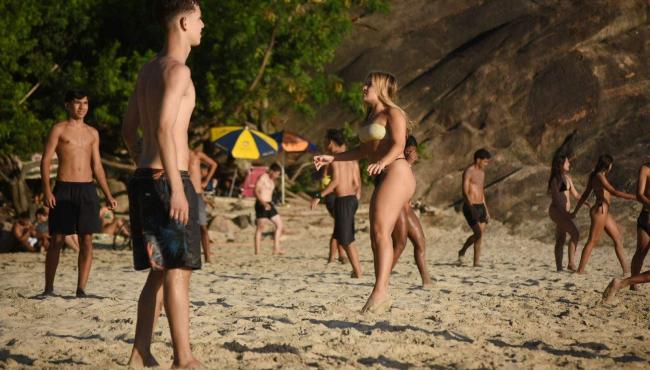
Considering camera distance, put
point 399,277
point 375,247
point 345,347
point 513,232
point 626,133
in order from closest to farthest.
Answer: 1. point 345,347
2. point 375,247
3. point 399,277
4. point 513,232
5. point 626,133

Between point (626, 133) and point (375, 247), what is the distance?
17.7 meters

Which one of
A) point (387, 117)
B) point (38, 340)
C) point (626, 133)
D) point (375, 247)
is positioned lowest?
point (38, 340)

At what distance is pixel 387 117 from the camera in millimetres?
6641

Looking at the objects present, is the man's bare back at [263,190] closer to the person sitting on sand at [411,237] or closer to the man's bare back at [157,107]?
the person sitting on sand at [411,237]

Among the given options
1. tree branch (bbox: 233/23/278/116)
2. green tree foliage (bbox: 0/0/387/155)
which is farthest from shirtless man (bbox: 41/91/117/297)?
tree branch (bbox: 233/23/278/116)

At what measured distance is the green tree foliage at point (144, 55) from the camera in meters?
20.2

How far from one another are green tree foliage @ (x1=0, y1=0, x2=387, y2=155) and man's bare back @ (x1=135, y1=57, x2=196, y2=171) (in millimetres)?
16006

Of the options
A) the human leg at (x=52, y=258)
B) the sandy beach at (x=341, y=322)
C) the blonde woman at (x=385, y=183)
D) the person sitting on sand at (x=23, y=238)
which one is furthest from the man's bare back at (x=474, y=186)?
the person sitting on sand at (x=23, y=238)

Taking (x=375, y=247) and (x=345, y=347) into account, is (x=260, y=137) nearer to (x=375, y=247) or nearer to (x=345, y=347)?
(x=375, y=247)

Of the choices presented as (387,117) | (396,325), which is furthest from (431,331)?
(387,117)

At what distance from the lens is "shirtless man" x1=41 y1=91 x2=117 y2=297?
7.52 m

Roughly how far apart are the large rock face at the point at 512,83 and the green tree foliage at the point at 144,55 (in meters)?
3.55

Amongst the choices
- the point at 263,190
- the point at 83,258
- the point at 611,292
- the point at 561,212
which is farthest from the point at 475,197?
the point at 83,258

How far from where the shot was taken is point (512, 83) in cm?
2534
